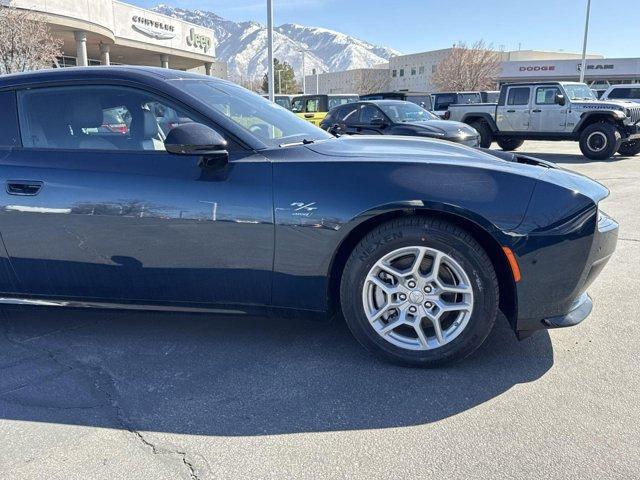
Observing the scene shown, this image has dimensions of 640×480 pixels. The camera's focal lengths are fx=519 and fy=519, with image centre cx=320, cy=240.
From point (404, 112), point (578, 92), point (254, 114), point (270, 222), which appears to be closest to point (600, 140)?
point (578, 92)

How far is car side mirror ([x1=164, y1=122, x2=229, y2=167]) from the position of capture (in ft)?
9.11

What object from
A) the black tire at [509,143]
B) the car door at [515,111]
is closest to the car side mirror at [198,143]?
the car door at [515,111]

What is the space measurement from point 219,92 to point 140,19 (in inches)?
1260

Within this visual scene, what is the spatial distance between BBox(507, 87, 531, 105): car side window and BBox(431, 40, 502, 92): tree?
3896 cm

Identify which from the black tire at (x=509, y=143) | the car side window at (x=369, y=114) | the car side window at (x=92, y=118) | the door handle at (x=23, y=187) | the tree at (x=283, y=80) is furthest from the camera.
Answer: the tree at (x=283, y=80)

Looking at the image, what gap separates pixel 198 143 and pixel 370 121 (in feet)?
29.0

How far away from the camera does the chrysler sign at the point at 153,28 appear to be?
1220 inches

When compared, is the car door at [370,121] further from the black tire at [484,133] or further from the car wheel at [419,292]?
the car wheel at [419,292]

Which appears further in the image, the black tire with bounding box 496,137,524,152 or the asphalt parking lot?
the black tire with bounding box 496,137,524,152

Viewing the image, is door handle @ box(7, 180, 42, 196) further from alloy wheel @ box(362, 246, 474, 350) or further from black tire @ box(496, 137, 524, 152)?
black tire @ box(496, 137, 524, 152)

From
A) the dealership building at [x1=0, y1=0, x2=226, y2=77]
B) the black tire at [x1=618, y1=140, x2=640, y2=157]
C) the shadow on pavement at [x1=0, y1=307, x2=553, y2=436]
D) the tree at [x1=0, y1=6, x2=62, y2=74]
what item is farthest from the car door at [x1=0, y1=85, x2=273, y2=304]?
the dealership building at [x1=0, y1=0, x2=226, y2=77]

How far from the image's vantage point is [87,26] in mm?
23844

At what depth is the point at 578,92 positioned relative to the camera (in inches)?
557

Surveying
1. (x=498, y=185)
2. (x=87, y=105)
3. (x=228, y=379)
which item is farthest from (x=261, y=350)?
(x=87, y=105)
